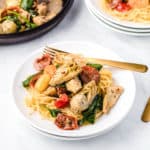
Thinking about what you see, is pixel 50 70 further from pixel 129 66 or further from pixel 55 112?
pixel 129 66

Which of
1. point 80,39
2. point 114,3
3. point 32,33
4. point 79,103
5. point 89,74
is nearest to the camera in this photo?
point 79,103

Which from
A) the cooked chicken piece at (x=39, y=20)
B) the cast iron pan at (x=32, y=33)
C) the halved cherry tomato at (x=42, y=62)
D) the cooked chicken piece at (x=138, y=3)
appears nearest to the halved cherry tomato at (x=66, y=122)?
the halved cherry tomato at (x=42, y=62)

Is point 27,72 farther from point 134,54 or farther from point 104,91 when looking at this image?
point 134,54

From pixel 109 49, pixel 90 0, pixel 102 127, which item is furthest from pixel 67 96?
pixel 90 0

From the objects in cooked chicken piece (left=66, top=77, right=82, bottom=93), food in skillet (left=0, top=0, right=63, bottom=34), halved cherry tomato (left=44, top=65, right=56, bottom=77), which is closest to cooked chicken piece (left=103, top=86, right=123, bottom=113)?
cooked chicken piece (left=66, top=77, right=82, bottom=93)

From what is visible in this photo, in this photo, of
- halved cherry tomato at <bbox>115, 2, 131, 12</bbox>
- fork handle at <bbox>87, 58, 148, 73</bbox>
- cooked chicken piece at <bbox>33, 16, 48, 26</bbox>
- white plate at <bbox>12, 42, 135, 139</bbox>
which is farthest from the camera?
halved cherry tomato at <bbox>115, 2, 131, 12</bbox>

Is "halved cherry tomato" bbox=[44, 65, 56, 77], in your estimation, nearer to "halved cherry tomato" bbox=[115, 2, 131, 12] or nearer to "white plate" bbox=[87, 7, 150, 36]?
"white plate" bbox=[87, 7, 150, 36]

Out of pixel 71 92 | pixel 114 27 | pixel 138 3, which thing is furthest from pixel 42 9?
pixel 71 92
